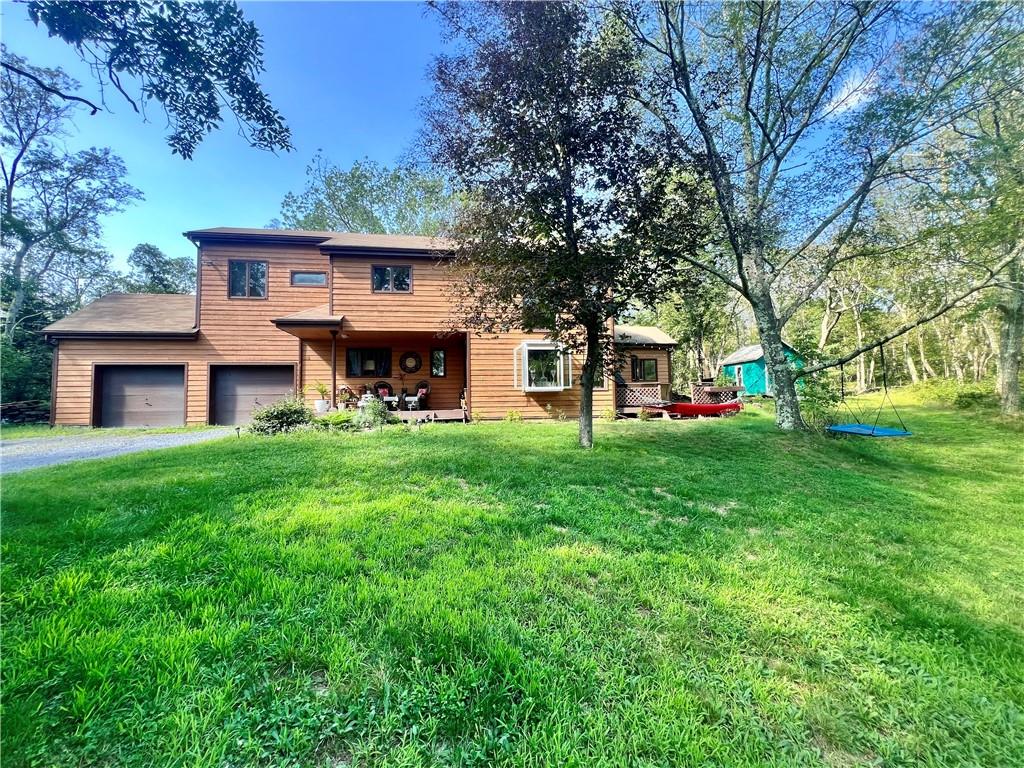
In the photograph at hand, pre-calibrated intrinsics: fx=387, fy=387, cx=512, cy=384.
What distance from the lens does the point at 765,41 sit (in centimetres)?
798

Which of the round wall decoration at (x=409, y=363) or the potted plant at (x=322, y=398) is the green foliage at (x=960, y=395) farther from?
the potted plant at (x=322, y=398)

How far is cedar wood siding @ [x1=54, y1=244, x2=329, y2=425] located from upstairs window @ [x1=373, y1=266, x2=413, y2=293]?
251 centimetres

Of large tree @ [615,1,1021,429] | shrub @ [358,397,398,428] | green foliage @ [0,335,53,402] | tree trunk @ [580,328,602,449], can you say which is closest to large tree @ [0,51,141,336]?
green foliage @ [0,335,53,402]

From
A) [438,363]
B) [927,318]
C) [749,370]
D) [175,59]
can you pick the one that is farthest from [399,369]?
[749,370]

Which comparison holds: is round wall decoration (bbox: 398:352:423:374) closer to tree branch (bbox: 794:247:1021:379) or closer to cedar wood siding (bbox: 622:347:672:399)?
cedar wood siding (bbox: 622:347:672:399)

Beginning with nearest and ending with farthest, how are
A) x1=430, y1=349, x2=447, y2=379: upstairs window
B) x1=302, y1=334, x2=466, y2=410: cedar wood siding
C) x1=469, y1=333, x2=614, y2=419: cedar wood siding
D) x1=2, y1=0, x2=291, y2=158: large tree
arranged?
x1=2, y1=0, x2=291, y2=158: large tree → x1=469, y1=333, x2=614, y2=419: cedar wood siding → x1=302, y1=334, x2=466, y2=410: cedar wood siding → x1=430, y1=349, x2=447, y2=379: upstairs window

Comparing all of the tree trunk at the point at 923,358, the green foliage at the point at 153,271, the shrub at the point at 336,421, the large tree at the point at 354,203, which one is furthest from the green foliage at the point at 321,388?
the tree trunk at the point at 923,358

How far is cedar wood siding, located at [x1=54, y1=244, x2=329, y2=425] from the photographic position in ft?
38.5

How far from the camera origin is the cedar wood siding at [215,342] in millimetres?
11750

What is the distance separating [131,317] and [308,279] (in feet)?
19.2

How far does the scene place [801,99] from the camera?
850cm

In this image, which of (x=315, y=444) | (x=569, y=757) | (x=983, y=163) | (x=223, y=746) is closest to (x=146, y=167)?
(x=315, y=444)

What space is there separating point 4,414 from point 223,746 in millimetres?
18812

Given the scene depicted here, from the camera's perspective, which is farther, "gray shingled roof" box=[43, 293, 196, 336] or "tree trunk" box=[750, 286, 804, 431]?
"gray shingled roof" box=[43, 293, 196, 336]
